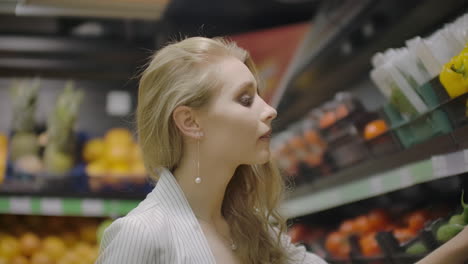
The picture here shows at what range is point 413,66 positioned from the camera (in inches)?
77.7

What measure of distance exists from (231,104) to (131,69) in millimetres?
2717

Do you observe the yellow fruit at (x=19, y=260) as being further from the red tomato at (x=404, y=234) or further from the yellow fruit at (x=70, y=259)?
the red tomato at (x=404, y=234)

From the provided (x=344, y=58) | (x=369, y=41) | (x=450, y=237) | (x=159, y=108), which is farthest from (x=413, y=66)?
(x=344, y=58)

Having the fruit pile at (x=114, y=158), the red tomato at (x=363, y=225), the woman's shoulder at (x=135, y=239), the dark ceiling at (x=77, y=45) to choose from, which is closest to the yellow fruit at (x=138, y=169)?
the fruit pile at (x=114, y=158)

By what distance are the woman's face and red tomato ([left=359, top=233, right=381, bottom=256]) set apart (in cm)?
96

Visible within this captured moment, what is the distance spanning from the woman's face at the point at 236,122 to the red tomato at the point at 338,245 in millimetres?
1201

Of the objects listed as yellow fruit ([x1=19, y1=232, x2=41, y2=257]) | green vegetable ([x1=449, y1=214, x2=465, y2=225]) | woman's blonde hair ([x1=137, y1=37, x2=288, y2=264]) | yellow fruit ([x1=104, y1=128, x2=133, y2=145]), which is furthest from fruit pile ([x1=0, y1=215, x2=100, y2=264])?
green vegetable ([x1=449, y1=214, x2=465, y2=225])

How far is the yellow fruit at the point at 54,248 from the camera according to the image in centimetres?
356

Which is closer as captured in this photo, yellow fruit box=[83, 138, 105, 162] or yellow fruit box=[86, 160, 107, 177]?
yellow fruit box=[86, 160, 107, 177]

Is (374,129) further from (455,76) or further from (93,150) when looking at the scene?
(93,150)

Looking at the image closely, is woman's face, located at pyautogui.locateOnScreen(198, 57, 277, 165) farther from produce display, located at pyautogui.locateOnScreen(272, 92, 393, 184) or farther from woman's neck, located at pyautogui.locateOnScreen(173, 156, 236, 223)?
produce display, located at pyautogui.locateOnScreen(272, 92, 393, 184)

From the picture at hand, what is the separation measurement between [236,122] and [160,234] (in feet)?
1.10

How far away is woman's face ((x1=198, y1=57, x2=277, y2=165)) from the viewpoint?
165 centimetres

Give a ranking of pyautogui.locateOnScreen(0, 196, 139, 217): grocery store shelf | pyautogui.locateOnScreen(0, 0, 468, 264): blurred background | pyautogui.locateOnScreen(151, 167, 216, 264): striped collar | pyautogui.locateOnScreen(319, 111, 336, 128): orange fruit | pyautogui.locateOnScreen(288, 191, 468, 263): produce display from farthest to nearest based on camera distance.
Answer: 1. pyautogui.locateOnScreen(0, 196, 139, 217): grocery store shelf
2. pyautogui.locateOnScreen(319, 111, 336, 128): orange fruit
3. pyautogui.locateOnScreen(0, 0, 468, 264): blurred background
4. pyautogui.locateOnScreen(288, 191, 468, 263): produce display
5. pyautogui.locateOnScreen(151, 167, 216, 264): striped collar
